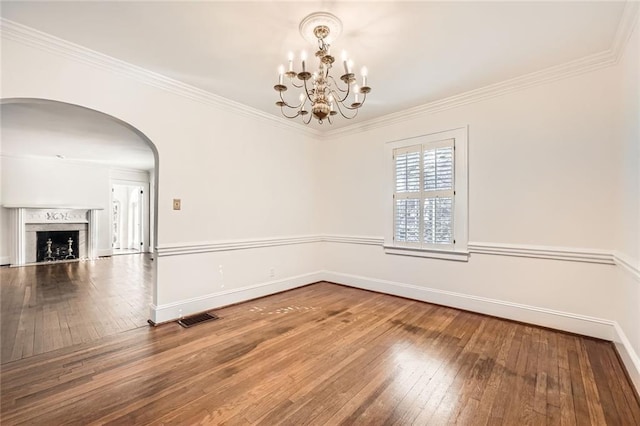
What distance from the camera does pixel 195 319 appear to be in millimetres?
3184

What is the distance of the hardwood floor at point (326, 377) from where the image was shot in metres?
1.69

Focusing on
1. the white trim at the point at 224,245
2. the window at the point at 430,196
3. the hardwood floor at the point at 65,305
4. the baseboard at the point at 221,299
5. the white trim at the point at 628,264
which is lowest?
the hardwood floor at the point at 65,305

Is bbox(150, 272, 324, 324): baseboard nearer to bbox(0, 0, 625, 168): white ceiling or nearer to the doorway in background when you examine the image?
bbox(0, 0, 625, 168): white ceiling

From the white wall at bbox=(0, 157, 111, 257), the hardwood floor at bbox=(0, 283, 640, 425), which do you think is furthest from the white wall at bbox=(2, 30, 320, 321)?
the white wall at bbox=(0, 157, 111, 257)

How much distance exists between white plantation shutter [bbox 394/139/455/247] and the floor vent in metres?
2.76

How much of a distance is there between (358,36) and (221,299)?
11.0ft

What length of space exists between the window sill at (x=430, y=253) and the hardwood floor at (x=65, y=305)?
3.37 metres

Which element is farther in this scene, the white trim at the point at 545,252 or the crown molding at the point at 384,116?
the white trim at the point at 545,252

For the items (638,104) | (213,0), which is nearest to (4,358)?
(213,0)

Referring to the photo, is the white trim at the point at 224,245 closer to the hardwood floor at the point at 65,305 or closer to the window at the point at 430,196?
the hardwood floor at the point at 65,305

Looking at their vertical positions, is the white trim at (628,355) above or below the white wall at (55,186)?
below

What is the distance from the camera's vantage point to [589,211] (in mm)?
2729

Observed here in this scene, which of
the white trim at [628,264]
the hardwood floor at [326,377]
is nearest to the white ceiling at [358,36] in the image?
the white trim at [628,264]

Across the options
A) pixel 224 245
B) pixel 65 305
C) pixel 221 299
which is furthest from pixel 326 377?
pixel 65 305
